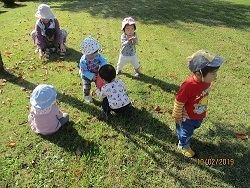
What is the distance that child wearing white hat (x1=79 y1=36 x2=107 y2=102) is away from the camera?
5000 mm

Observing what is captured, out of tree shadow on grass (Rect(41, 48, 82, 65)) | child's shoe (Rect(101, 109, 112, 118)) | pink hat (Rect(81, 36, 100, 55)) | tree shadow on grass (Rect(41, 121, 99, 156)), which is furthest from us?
tree shadow on grass (Rect(41, 48, 82, 65))

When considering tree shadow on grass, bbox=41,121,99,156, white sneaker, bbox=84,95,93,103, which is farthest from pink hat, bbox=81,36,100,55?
tree shadow on grass, bbox=41,121,99,156

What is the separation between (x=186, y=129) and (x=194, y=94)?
63cm

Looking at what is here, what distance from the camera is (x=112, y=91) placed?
188 inches

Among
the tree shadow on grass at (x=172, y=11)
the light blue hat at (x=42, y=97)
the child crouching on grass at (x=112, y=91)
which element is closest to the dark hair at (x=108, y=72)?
the child crouching on grass at (x=112, y=91)

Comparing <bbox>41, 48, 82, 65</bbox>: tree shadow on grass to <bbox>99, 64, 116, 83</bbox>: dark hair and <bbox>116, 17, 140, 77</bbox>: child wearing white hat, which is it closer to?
<bbox>116, 17, 140, 77</bbox>: child wearing white hat

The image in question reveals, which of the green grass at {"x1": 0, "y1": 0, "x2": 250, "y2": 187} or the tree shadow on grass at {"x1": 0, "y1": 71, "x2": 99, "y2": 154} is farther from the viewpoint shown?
the tree shadow on grass at {"x1": 0, "y1": 71, "x2": 99, "y2": 154}

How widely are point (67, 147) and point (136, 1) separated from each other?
13018mm

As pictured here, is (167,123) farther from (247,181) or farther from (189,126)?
(247,181)

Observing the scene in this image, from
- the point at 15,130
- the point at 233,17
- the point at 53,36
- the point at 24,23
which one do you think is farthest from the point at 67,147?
the point at 233,17

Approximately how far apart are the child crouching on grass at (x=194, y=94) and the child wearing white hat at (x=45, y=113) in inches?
81.5

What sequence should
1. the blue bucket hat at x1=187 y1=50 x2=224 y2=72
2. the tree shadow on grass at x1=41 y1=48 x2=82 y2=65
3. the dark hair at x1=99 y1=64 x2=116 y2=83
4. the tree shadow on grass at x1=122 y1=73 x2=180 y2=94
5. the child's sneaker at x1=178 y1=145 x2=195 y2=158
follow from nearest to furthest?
the blue bucket hat at x1=187 y1=50 x2=224 y2=72, the child's sneaker at x1=178 y1=145 x2=195 y2=158, the dark hair at x1=99 y1=64 x2=116 y2=83, the tree shadow on grass at x1=122 y1=73 x2=180 y2=94, the tree shadow on grass at x1=41 y1=48 x2=82 y2=65

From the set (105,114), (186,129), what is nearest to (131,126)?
(105,114)

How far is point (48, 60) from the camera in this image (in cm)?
769
